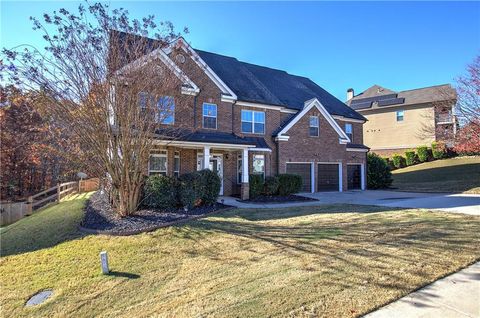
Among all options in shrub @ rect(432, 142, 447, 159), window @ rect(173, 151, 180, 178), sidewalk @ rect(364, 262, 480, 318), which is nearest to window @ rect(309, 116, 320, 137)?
window @ rect(173, 151, 180, 178)

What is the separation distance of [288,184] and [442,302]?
12816 millimetres

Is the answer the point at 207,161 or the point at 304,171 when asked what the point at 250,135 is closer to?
the point at 304,171

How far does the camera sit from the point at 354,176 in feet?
74.5

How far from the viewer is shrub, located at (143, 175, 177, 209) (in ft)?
35.2

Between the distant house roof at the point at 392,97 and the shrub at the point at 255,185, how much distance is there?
26878 millimetres

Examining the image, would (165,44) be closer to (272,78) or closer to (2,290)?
(2,290)

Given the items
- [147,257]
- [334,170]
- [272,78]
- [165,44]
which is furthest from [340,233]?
[272,78]

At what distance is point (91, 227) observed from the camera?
8883 millimetres

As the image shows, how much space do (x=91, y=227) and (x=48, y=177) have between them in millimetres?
18892

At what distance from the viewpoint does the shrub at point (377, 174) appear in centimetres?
2273

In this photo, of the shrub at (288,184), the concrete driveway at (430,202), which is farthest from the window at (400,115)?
the shrub at (288,184)

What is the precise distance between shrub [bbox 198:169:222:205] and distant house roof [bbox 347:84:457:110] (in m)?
30.9

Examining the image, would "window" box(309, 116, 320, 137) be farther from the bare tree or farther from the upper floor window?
the upper floor window

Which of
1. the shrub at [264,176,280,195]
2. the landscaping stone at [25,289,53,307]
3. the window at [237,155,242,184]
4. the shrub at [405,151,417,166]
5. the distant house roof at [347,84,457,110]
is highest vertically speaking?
the distant house roof at [347,84,457,110]
